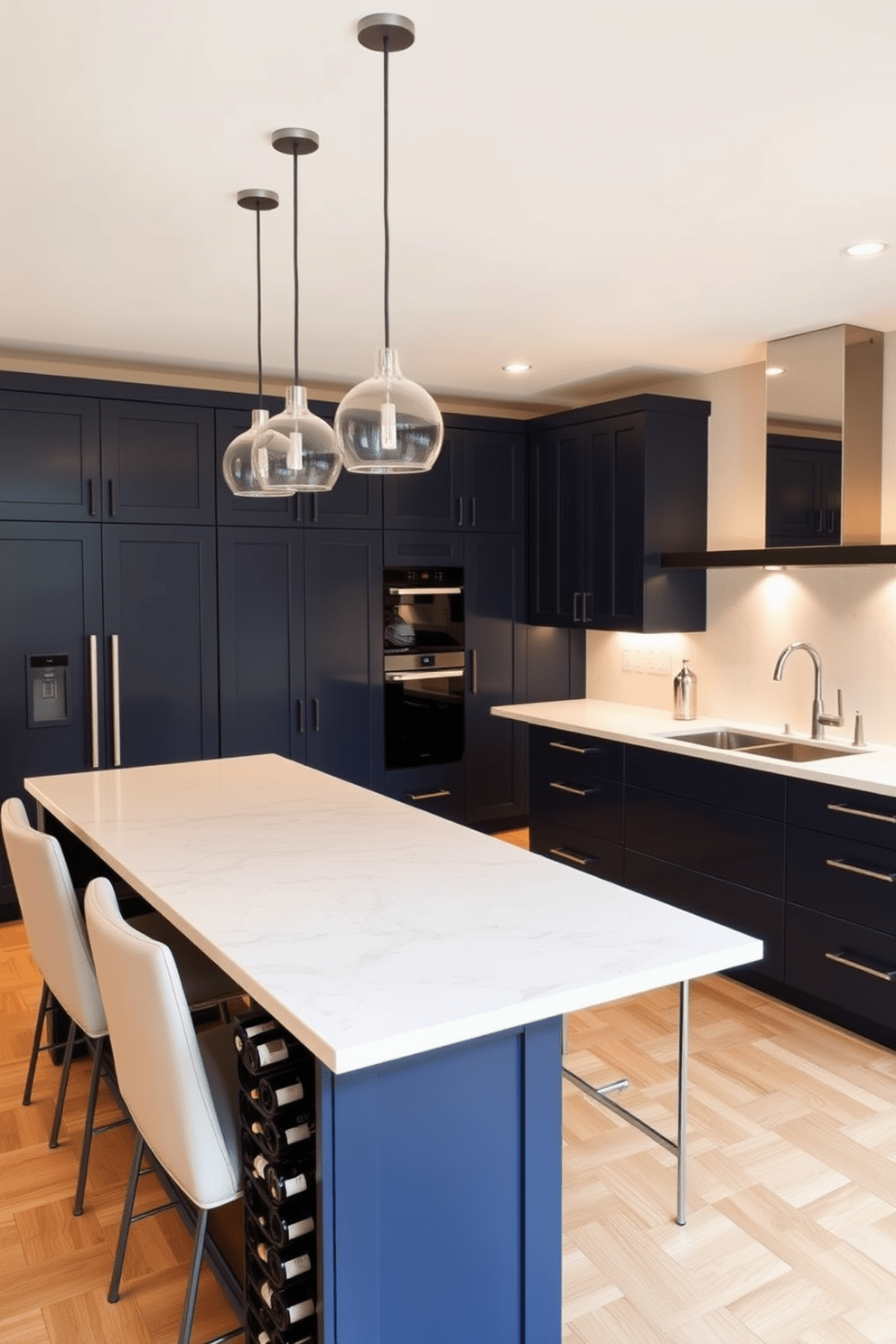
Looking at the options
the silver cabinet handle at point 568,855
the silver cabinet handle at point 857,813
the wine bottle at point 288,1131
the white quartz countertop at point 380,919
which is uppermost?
the white quartz countertop at point 380,919

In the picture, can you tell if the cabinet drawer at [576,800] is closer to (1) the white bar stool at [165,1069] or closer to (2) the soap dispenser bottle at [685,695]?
(2) the soap dispenser bottle at [685,695]

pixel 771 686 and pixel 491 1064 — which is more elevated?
pixel 771 686

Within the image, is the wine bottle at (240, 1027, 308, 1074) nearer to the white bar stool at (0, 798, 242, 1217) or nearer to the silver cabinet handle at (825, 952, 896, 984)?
the white bar stool at (0, 798, 242, 1217)

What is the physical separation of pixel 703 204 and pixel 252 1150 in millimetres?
2355

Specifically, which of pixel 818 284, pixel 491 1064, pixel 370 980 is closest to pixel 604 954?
pixel 491 1064

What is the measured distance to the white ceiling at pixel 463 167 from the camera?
5.93ft

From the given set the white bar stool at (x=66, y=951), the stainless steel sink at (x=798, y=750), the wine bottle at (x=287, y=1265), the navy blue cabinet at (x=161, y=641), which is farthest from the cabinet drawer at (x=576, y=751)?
the wine bottle at (x=287, y=1265)

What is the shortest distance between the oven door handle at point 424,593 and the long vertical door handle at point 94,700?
4.80ft

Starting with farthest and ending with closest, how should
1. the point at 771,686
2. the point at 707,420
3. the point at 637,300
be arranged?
the point at 707,420, the point at 771,686, the point at 637,300

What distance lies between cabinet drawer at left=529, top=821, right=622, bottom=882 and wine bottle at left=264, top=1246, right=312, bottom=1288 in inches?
103

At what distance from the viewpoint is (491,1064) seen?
5.32 feet

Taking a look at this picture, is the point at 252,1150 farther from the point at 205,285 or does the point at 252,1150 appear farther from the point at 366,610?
the point at 366,610

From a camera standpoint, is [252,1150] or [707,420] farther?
[707,420]

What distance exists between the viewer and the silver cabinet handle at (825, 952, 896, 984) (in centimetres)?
311
